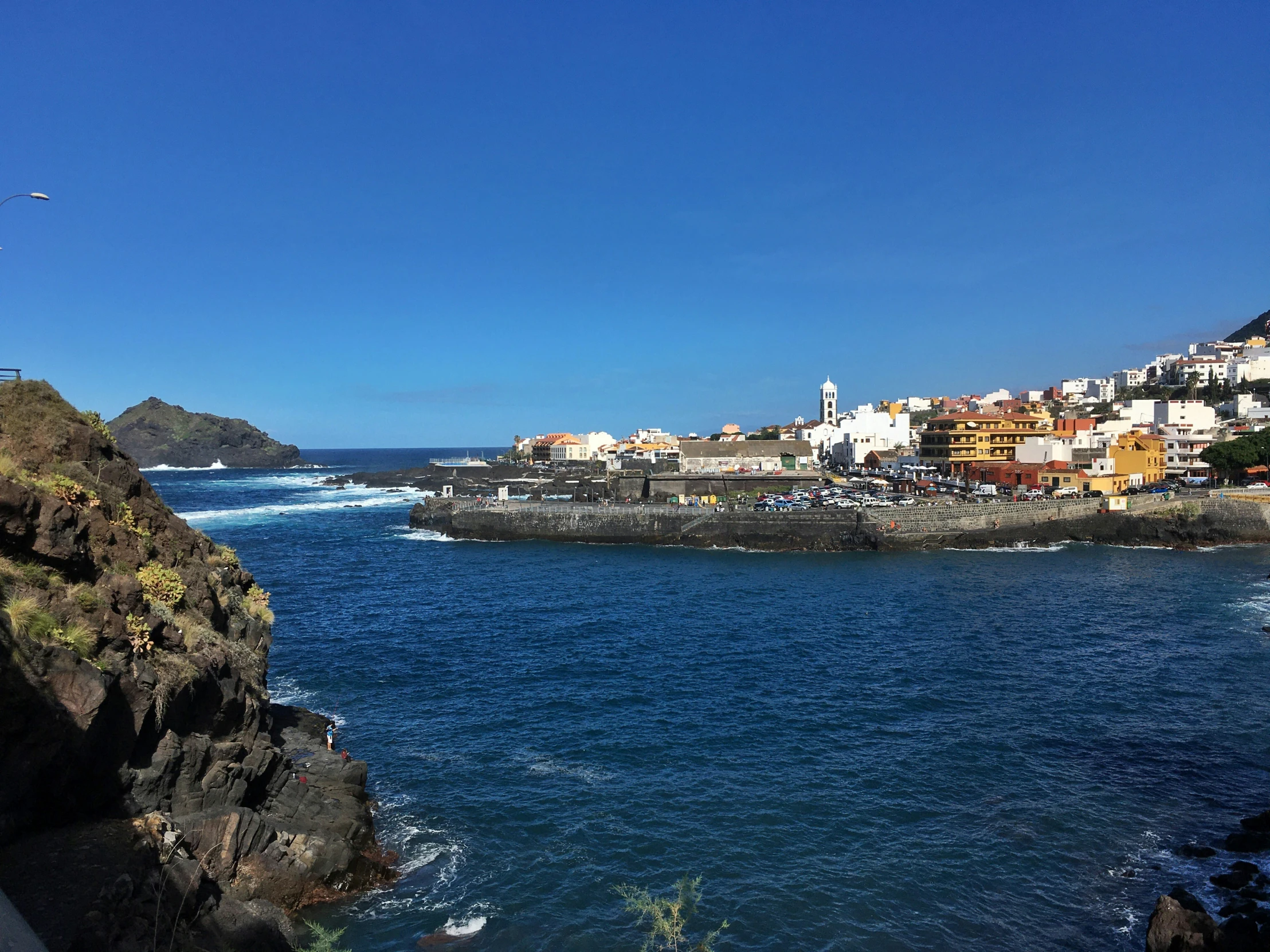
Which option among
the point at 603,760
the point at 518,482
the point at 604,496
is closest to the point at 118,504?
the point at 603,760

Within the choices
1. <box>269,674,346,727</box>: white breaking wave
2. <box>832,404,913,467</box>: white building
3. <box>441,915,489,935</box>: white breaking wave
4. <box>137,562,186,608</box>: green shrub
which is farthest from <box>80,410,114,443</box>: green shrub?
<box>832,404,913,467</box>: white building

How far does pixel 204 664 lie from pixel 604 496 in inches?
2707

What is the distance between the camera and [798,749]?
2091 cm

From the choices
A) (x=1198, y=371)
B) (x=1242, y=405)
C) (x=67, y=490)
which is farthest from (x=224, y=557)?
(x=1198, y=371)

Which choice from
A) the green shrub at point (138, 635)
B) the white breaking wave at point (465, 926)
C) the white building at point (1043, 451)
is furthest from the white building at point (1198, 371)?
the green shrub at point (138, 635)

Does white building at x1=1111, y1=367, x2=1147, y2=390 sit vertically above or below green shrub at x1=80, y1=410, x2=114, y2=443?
above

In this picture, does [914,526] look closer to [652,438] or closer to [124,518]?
[124,518]

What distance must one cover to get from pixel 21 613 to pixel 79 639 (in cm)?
100

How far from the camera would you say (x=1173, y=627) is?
109 feet

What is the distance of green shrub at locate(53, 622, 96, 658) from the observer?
12.2m

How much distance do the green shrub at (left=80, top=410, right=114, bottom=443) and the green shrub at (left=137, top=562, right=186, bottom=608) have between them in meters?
3.65

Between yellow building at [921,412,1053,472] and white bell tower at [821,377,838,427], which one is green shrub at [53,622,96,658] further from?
white bell tower at [821,377,838,427]

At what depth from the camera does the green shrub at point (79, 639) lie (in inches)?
481

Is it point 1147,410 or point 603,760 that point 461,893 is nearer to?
point 603,760
